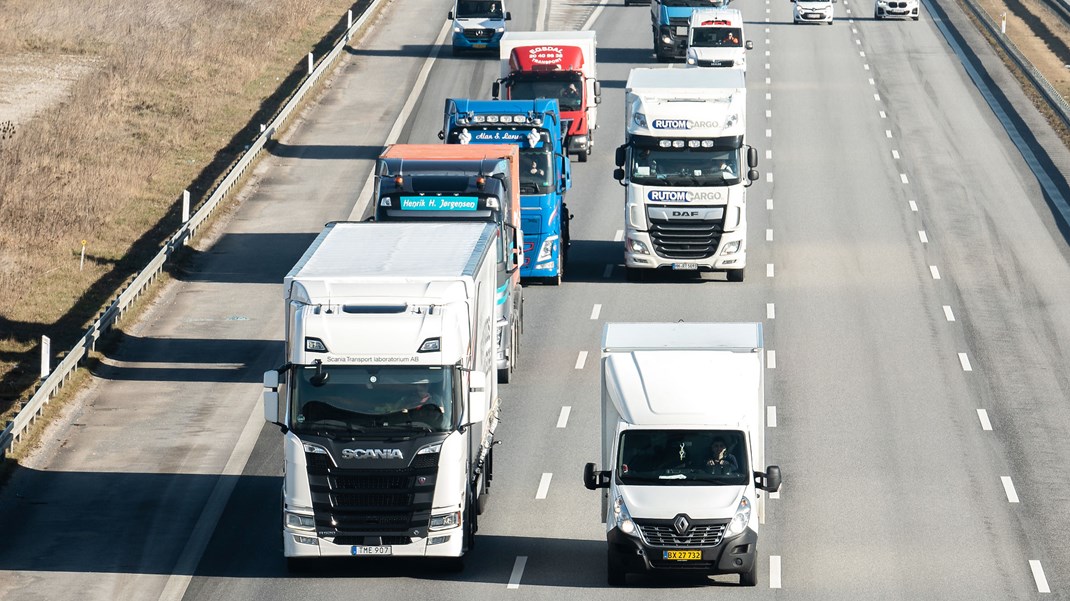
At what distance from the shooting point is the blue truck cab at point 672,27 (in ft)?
209

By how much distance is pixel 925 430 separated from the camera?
29578mm

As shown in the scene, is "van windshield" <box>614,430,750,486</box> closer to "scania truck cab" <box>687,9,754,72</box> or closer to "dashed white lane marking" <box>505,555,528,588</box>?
"dashed white lane marking" <box>505,555,528,588</box>

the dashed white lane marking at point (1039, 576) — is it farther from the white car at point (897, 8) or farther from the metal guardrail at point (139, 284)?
the white car at point (897, 8)

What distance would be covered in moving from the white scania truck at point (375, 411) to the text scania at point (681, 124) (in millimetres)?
15978

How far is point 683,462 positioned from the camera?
869 inches

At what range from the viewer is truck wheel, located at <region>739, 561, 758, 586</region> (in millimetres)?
22172

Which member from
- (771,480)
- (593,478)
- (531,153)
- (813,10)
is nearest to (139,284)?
(531,153)

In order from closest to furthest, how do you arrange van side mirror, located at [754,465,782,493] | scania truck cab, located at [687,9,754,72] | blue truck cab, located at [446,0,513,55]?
van side mirror, located at [754,465,782,493] → scania truck cab, located at [687,9,754,72] → blue truck cab, located at [446,0,513,55]

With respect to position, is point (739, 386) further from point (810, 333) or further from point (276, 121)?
point (276, 121)

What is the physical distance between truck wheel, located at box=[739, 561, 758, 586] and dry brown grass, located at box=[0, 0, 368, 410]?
1403 centimetres

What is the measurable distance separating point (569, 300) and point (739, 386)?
15902mm

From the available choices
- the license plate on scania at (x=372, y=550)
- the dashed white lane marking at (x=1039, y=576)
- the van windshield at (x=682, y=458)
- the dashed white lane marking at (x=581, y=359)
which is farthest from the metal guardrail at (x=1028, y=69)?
the license plate on scania at (x=372, y=550)

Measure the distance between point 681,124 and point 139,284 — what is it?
38.3ft

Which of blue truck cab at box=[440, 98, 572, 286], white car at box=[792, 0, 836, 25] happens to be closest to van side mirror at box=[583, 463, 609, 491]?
blue truck cab at box=[440, 98, 572, 286]
